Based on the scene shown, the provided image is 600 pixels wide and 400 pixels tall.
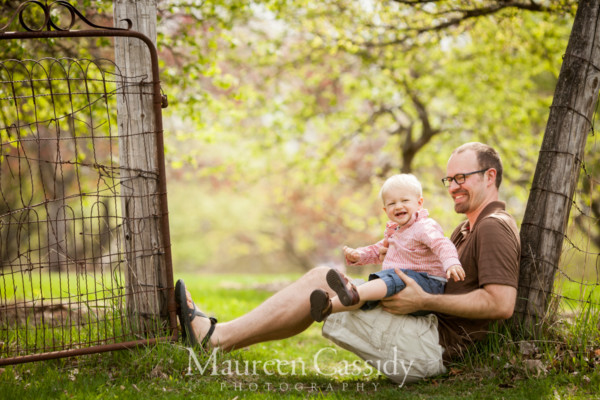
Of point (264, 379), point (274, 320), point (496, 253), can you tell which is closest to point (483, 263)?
point (496, 253)

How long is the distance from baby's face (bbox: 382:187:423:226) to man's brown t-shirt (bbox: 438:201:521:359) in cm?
37

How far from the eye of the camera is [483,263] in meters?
2.83

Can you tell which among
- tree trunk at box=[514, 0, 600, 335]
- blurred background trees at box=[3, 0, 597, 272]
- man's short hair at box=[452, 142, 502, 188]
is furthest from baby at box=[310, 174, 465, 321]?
blurred background trees at box=[3, 0, 597, 272]

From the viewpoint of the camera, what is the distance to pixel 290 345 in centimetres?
478

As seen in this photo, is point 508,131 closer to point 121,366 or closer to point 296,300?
point 296,300

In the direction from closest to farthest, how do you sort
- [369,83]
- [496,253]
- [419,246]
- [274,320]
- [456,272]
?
[456,272]
[496,253]
[419,246]
[274,320]
[369,83]

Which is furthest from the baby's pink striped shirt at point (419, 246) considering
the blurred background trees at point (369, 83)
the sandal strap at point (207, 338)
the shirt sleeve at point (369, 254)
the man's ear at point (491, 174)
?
the blurred background trees at point (369, 83)

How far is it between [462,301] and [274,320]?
116cm

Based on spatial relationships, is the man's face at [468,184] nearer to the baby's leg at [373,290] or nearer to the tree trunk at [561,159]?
the tree trunk at [561,159]

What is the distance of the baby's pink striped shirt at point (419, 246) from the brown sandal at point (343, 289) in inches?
18.0

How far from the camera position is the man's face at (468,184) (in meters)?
3.22

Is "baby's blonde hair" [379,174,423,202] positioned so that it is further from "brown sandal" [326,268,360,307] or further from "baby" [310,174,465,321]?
"brown sandal" [326,268,360,307]

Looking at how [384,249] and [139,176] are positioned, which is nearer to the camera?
[139,176]

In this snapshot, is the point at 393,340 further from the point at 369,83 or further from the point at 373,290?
the point at 369,83
